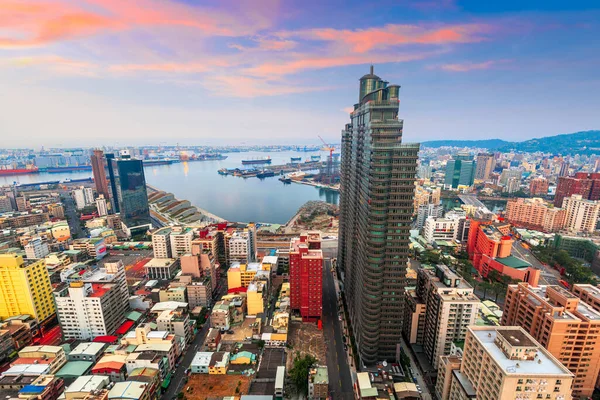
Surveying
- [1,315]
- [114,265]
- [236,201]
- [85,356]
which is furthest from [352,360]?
[236,201]

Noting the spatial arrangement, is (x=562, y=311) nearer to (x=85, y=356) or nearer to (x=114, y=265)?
(x=85, y=356)

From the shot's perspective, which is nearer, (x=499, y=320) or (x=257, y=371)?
(x=257, y=371)

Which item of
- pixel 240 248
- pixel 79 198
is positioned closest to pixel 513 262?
pixel 240 248

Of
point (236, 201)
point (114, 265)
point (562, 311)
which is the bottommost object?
point (236, 201)

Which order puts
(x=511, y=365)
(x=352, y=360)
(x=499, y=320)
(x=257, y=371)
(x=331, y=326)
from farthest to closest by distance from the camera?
(x=331, y=326), (x=499, y=320), (x=352, y=360), (x=257, y=371), (x=511, y=365)

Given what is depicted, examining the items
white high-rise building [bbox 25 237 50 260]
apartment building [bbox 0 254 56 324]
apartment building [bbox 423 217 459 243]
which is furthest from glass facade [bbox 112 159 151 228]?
apartment building [bbox 423 217 459 243]

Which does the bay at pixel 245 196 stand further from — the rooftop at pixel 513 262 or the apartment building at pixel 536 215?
the apartment building at pixel 536 215

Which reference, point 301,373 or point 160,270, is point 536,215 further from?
point 160,270
